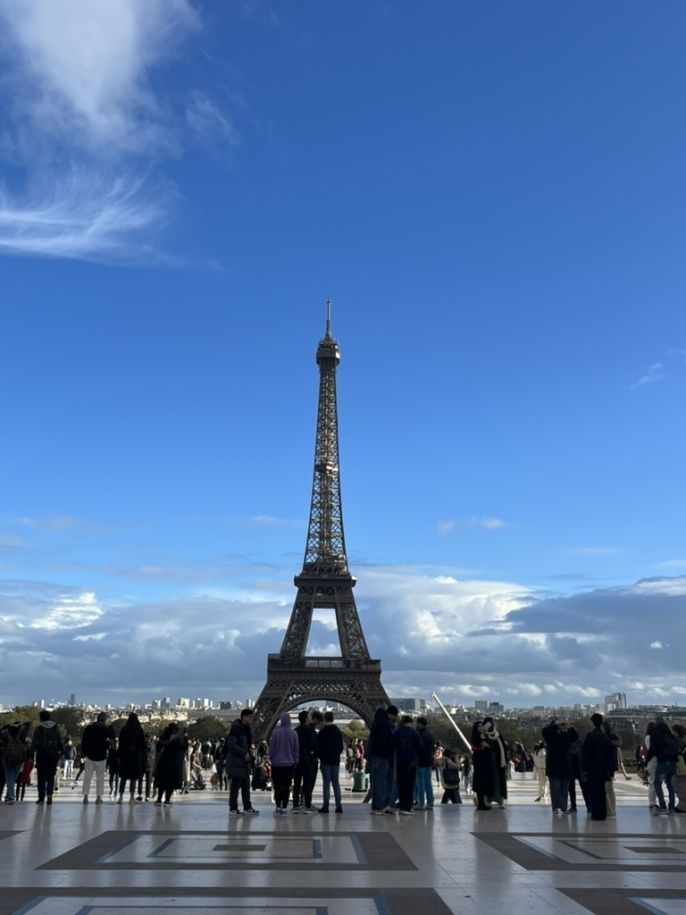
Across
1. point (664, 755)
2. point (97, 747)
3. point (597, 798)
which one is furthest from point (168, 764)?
point (664, 755)

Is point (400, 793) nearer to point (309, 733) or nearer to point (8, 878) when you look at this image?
point (309, 733)

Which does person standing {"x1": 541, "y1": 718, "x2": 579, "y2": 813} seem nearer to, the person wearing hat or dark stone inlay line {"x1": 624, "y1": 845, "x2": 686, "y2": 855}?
dark stone inlay line {"x1": 624, "y1": 845, "x2": 686, "y2": 855}

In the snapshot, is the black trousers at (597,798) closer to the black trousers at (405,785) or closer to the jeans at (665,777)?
the jeans at (665,777)

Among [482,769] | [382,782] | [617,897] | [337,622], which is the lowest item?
[617,897]

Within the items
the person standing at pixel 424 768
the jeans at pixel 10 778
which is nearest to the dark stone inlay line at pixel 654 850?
the person standing at pixel 424 768

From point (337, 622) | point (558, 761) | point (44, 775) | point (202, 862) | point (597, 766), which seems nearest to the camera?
point (202, 862)

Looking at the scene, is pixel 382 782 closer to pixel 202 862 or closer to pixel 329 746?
pixel 329 746
